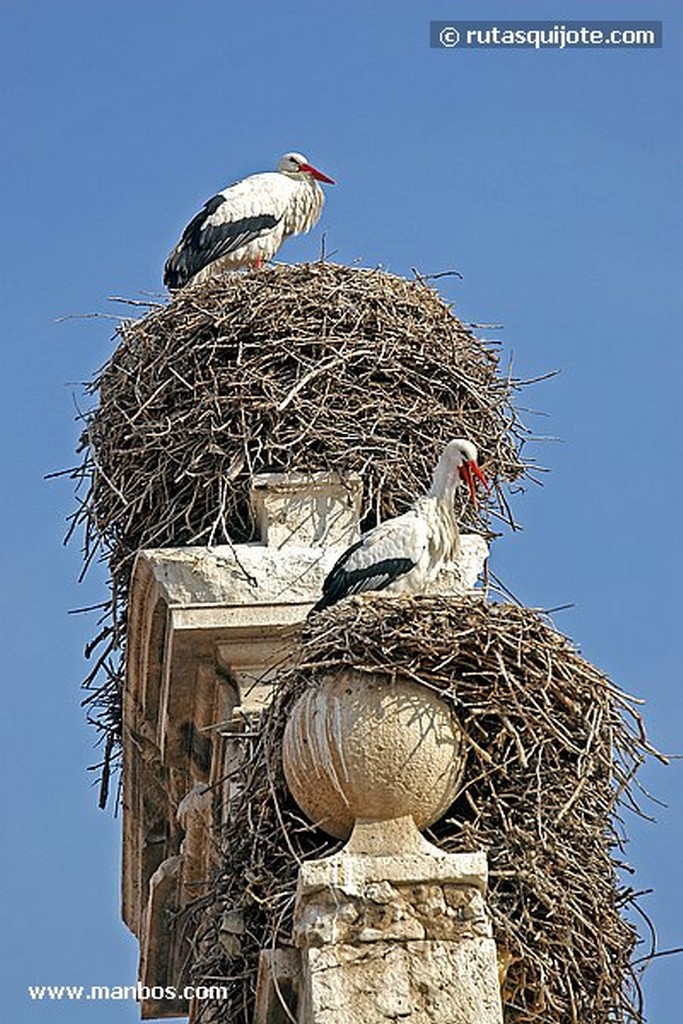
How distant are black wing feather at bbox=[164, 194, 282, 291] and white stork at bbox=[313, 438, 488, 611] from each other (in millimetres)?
3315

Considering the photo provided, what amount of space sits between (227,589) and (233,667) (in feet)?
0.90

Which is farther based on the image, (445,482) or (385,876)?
(445,482)

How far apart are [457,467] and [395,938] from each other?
2243mm

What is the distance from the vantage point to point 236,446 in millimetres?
10336

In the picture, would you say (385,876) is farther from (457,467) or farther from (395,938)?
(457,467)

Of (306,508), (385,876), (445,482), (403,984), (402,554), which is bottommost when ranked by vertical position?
(403,984)

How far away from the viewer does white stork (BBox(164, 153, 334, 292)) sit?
12.6 metres

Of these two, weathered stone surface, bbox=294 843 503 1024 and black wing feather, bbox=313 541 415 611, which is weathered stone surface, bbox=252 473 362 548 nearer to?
black wing feather, bbox=313 541 415 611

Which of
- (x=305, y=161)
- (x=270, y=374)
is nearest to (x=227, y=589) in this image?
(x=270, y=374)

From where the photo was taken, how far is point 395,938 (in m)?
7.71

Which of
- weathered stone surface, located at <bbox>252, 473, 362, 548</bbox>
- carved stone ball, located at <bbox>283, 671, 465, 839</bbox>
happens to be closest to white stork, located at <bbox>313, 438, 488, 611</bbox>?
weathered stone surface, located at <bbox>252, 473, 362, 548</bbox>

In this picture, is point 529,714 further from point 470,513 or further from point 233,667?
point 470,513

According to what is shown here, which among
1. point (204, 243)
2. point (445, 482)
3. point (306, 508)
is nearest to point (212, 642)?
point (306, 508)

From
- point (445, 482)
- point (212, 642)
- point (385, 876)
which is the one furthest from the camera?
point (212, 642)
